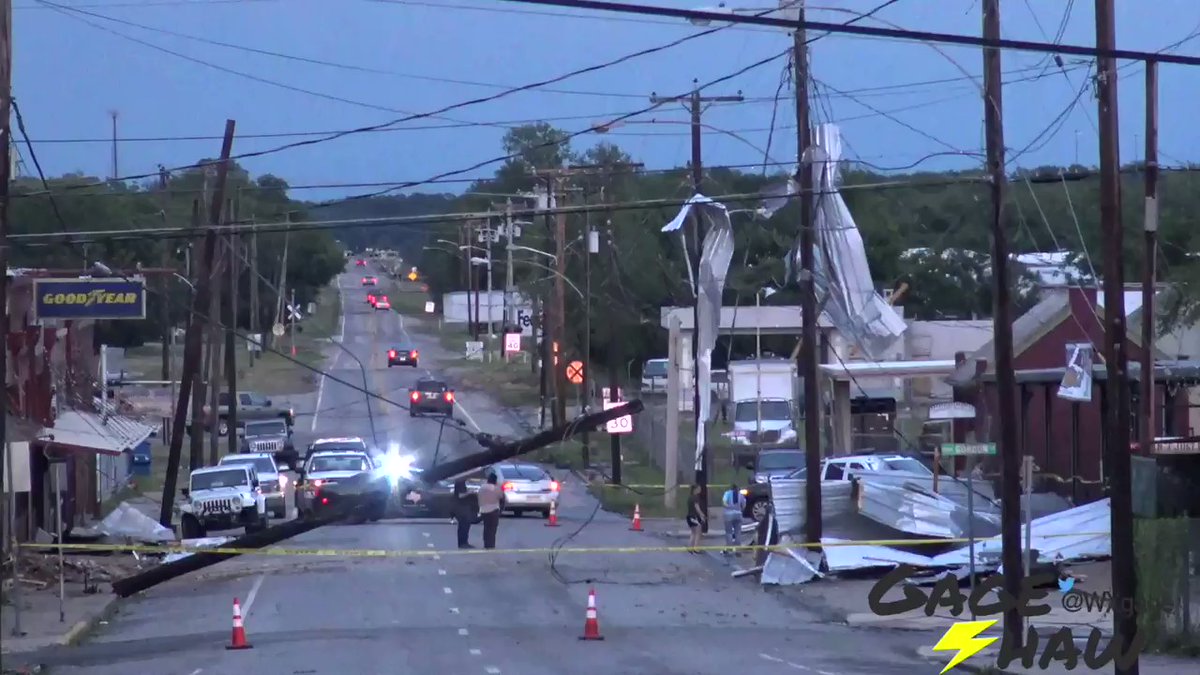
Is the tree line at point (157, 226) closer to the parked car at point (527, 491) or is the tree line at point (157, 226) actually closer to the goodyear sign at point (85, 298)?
the goodyear sign at point (85, 298)

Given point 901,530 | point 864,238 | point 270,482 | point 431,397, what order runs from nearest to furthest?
point 901,530
point 270,482
point 431,397
point 864,238

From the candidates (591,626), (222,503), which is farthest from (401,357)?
(591,626)

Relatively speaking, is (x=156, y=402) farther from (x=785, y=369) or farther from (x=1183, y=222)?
(x=1183, y=222)

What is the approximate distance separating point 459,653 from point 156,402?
60.3m

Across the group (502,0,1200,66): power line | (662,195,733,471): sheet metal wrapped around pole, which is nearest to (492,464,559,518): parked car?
(662,195,733,471): sheet metal wrapped around pole

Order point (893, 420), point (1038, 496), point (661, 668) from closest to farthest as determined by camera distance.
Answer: point (661, 668) → point (1038, 496) → point (893, 420)

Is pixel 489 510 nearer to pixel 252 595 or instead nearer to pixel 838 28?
pixel 252 595

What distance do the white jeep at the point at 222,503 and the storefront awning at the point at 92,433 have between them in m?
1.85

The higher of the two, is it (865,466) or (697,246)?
(697,246)

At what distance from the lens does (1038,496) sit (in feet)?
102

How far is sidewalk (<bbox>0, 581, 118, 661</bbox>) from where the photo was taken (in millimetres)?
21297

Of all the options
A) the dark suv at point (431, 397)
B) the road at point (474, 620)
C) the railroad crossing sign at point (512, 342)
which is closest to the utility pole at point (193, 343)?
the road at point (474, 620)

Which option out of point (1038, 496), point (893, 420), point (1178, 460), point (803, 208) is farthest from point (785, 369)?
point (1178, 460)

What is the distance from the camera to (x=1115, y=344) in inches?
663
